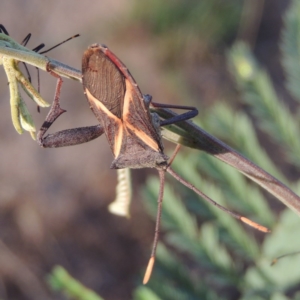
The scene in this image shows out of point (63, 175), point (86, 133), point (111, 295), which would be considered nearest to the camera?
point (86, 133)

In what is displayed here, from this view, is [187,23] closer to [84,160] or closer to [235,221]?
[84,160]

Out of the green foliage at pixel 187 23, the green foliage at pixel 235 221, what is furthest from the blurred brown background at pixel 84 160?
the green foliage at pixel 235 221

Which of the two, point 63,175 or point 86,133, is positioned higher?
point 86,133

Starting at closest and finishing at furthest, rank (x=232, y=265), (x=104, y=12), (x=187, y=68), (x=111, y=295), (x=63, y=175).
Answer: (x=232, y=265) < (x=111, y=295) < (x=63, y=175) < (x=187, y=68) < (x=104, y=12)

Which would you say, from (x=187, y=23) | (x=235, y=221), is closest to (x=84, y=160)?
(x=187, y=23)

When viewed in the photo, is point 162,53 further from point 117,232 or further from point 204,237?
point 204,237

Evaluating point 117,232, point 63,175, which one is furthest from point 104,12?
point 117,232

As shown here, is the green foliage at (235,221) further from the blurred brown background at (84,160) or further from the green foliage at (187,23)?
the green foliage at (187,23)

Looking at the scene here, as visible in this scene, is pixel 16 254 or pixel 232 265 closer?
pixel 232 265
